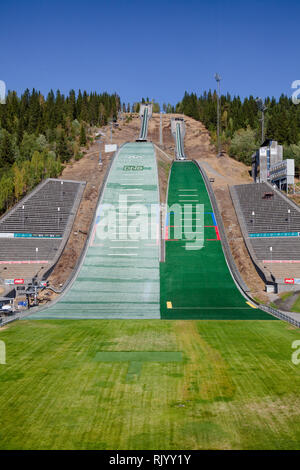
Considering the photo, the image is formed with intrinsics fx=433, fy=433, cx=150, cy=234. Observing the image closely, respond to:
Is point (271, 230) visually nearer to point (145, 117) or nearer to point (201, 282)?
point (201, 282)

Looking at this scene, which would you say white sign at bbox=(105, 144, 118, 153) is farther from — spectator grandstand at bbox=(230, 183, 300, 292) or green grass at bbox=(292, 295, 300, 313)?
green grass at bbox=(292, 295, 300, 313)

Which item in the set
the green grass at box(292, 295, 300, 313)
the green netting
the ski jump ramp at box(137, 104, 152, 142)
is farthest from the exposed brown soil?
the green grass at box(292, 295, 300, 313)

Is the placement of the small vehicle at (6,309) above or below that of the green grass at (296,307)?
above

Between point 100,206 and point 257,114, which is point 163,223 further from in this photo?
point 257,114

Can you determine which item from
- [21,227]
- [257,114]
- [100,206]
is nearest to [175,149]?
[257,114]

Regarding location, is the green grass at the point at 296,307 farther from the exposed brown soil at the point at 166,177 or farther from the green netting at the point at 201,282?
the green netting at the point at 201,282

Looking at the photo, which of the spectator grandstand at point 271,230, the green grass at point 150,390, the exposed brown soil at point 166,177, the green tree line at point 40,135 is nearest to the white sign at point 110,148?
the exposed brown soil at point 166,177

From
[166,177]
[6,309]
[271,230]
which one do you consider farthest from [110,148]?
[6,309]
